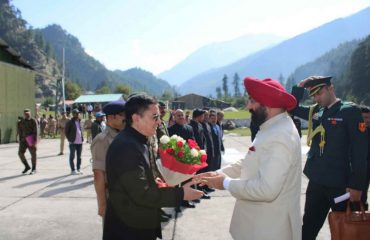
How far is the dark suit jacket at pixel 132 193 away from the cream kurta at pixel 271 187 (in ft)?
1.75

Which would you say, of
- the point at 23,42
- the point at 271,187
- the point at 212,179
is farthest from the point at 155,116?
the point at 23,42

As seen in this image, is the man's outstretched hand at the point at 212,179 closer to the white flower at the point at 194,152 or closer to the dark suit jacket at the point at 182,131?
the white flower at the point at 194,152

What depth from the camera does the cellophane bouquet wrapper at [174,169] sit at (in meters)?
3.27

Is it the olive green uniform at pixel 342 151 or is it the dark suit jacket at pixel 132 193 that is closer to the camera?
the dark suit jacket at pixel 132 193

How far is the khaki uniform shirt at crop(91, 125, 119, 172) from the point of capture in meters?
4.01

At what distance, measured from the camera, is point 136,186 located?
8.63 feet

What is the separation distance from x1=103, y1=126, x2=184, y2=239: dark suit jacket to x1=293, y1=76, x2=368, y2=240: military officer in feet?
6.19

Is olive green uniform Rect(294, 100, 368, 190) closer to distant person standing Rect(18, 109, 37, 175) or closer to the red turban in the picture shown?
the red turban

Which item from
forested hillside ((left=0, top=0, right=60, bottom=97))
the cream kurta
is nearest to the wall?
the cream kurta

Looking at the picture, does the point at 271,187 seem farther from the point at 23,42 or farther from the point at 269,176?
the point at 23,42

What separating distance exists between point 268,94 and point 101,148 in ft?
6.60

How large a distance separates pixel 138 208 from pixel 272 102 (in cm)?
122

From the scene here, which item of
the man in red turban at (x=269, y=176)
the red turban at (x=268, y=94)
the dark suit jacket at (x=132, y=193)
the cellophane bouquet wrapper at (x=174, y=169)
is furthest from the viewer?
the cellophane bouquet wrapper at (x=174, y=169)

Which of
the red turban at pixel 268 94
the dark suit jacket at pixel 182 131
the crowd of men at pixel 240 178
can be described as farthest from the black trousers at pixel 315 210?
the dark suit jacket at pixel 182 131
